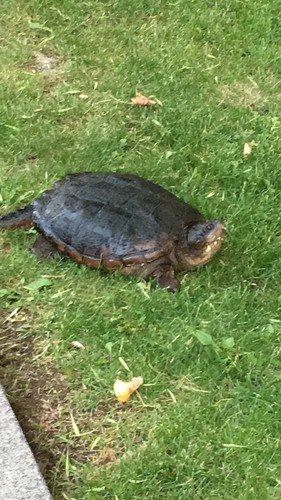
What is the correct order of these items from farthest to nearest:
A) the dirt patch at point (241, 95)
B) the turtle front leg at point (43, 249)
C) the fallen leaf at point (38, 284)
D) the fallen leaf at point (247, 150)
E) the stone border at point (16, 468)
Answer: the dirt patch at point (241, 95)
the fallen leaf at point (247, 150)
the turtle front leg at point (43, 249)
the fallen leaf at point (38, 284)
the stone border at point (16, 468)

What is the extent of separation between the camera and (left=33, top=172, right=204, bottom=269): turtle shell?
3545 mm

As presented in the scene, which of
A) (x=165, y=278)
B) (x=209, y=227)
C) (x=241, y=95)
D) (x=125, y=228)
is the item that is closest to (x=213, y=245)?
(x=209, y=227)

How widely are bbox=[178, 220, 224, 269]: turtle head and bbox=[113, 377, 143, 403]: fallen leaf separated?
2.33 feet

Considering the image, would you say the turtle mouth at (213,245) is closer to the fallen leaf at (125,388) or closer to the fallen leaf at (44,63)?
the fallen leaf at (125,388)

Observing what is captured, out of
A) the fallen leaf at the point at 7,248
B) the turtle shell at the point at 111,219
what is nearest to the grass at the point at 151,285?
Answer: the fallen leaf at the point at 7,248

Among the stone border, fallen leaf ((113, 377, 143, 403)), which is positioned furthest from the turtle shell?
the stone border

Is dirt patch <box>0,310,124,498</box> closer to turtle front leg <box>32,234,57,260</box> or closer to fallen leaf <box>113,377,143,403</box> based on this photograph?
fallen leaf <box>113,377,143,403</box>

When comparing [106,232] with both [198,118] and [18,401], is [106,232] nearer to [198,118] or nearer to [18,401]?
[18,401]

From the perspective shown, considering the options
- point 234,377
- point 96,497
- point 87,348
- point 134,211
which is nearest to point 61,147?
point 134,211

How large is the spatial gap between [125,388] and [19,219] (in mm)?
1091

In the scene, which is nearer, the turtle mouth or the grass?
the grass

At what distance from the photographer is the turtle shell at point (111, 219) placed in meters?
3.54

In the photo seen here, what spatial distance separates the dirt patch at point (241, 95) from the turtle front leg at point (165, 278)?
164cm

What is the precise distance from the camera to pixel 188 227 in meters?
3.69
